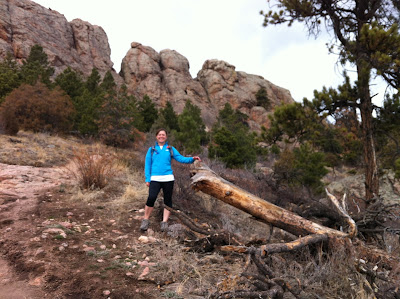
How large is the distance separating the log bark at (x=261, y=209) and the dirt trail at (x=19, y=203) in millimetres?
2119

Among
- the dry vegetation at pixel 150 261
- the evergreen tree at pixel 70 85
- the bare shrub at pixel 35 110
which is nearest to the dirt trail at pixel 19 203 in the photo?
the dry vegetation at pixel 150 261

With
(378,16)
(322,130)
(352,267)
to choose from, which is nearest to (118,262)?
(352,267)

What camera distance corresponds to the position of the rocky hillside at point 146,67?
42.4 meters

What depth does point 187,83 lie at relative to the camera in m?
49.7

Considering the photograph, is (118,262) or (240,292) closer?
(240,292)

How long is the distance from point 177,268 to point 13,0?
5770cm

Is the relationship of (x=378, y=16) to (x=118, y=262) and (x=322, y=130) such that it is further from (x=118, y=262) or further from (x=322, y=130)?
(x=118, y=262)

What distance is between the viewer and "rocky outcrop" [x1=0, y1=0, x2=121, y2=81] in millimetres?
38031

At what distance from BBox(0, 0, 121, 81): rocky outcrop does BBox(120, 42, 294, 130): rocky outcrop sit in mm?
4966

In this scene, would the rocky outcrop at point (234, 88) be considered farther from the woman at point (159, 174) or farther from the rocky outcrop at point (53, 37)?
the woman at point (159, 174)

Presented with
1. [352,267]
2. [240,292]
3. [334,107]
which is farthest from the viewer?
[334,107]

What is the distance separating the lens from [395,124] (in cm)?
581

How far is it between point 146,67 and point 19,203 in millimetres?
47372

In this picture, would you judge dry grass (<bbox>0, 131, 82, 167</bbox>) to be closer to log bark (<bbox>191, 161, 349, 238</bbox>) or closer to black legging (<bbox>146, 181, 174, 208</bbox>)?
black legging (<bbox>146, 181, 174, 208</bbox>)
